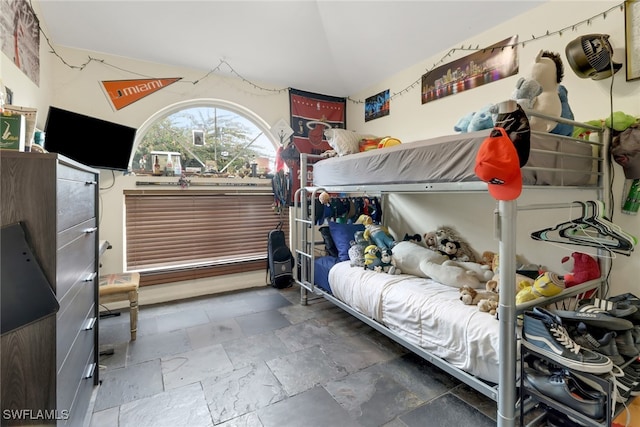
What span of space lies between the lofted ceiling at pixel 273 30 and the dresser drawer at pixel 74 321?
8.24 feet

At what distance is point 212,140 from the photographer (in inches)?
143

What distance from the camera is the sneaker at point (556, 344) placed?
111 centimetres

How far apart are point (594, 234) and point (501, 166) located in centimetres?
92

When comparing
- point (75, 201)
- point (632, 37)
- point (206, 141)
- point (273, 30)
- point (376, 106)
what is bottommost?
point (75, 201)

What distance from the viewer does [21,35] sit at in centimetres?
200

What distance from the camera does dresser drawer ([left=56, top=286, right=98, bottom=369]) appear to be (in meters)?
1.06

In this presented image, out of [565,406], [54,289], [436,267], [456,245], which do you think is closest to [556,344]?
[565,406]

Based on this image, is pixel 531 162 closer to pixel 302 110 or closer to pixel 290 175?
pixel 290 175

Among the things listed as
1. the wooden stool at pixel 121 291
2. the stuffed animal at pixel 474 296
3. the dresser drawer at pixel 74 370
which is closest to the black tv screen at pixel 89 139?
the wooden stool at pixel 121 291

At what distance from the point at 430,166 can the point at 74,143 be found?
2962 mm

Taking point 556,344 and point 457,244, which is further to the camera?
point 457,244

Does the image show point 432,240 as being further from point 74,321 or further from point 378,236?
point 74,321

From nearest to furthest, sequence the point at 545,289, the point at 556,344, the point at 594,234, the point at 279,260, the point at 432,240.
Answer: the point at 556,344, the point at 545,289, the point at 594,234, the point at 432,240, the point at 279,260

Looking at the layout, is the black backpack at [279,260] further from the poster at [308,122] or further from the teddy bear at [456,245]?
the teddy bear at [456,245]
